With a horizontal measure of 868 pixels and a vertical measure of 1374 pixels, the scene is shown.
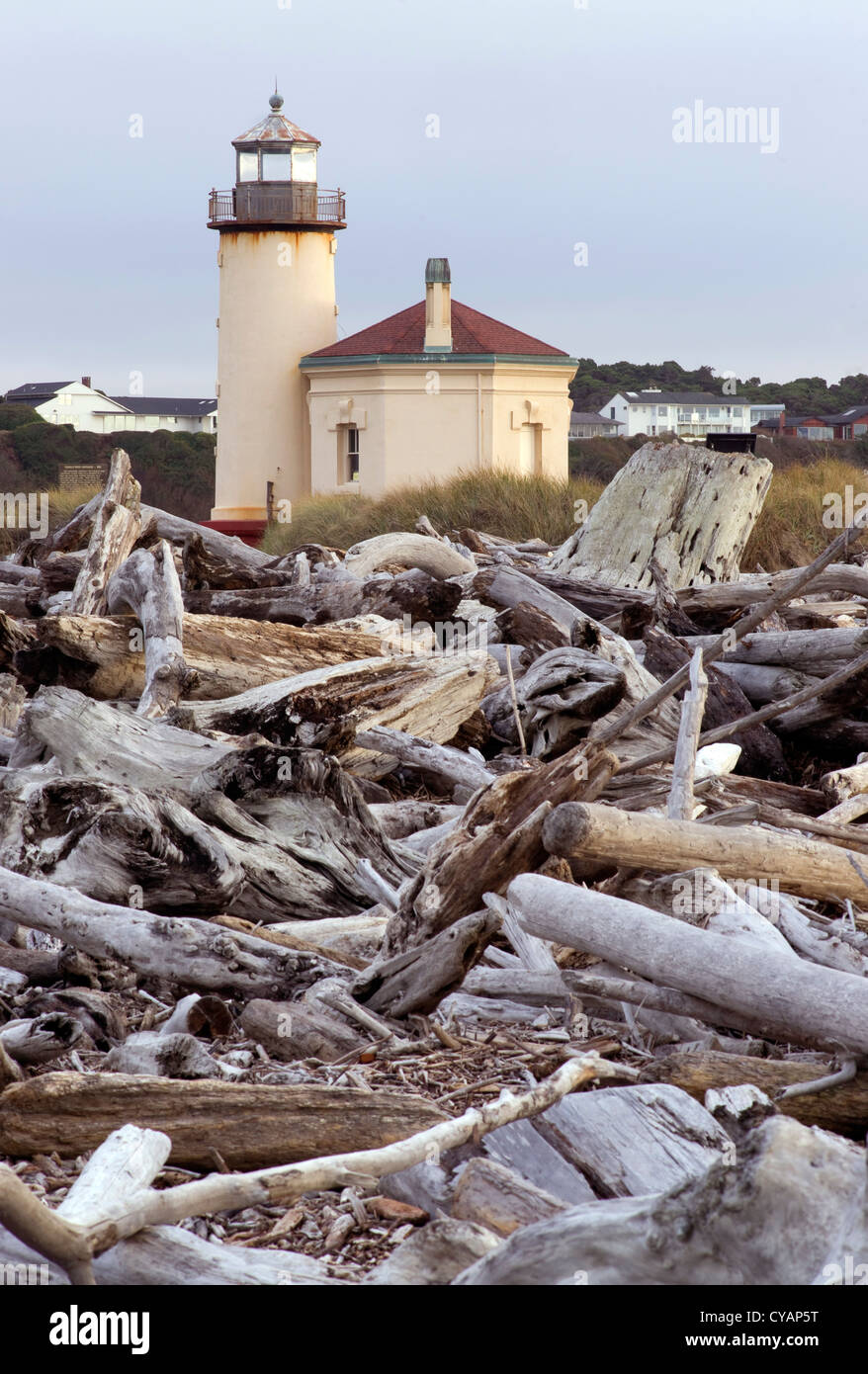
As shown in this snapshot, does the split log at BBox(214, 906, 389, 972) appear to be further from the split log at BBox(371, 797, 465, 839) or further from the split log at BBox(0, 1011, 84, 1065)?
the split log at BBox(371, 797, 465, 839)

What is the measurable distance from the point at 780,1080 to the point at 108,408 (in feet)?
211

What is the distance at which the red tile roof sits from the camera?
91.1ft

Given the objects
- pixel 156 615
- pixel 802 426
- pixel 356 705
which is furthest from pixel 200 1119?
→ pixel 802 426

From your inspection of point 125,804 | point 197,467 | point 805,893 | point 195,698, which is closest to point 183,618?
point 195,698

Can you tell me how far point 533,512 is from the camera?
1362 centimetres

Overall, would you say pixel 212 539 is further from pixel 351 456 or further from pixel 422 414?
pixel 351 456

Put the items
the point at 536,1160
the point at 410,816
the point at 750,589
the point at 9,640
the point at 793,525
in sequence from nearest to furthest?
the point at 536,1160, the point at 410,816, the point at 9,640, the point at 750,589, the point at 793,525

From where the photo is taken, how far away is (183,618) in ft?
21.1

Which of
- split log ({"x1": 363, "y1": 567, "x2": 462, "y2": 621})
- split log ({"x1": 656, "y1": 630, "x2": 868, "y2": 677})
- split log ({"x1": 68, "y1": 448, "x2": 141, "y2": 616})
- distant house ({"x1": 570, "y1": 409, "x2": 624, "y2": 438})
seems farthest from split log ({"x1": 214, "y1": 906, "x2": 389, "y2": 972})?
distant house ({"x1": 570, "y1": 409, "x2": 624, "y2": 438})

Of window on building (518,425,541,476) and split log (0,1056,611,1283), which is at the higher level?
window on building (518,425,541,476)

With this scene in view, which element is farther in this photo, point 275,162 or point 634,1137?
point 275,162

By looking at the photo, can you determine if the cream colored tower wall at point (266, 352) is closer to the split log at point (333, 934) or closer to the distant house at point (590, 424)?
the split log at point (333, 934)

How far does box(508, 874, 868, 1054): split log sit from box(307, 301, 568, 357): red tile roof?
2557 cm
